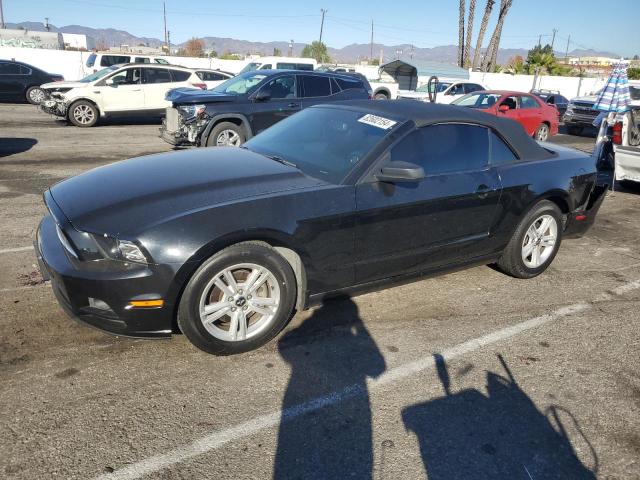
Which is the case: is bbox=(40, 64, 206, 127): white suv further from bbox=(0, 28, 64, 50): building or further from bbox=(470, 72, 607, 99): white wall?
bbox=(0, 28, 64, 50): building

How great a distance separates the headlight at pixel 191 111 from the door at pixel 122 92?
6.19 m

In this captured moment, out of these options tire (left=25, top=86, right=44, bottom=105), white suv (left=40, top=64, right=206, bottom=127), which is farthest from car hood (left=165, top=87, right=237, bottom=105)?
tire (left=25, top=86, right=44, bottom=105)

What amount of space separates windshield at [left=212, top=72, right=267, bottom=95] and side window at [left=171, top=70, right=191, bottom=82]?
524 centimetres

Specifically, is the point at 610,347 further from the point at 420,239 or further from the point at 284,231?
the point at 284,231

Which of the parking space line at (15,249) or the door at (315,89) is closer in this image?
the parking space line at (15,249)

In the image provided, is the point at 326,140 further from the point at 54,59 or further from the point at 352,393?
the point at 54,59

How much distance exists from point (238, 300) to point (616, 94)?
27.7ft

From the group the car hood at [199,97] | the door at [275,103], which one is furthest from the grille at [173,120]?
the door at [275,103]

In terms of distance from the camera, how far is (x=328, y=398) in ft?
9.45

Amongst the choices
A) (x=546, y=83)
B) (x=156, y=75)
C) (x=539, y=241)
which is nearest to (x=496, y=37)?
(x=546, y=83)

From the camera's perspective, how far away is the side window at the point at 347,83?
11.0m

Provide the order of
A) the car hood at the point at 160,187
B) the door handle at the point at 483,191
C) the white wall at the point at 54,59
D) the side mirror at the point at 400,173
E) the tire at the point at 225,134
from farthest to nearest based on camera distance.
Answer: the white wall at the point at 54,59
the tire at the point at 225,134
the door handle at the point at 483,191
the side mirror at the point at 400,173
the car hood at the point at 160,187

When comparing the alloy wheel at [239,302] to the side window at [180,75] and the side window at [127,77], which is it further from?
the side window at [180,75]

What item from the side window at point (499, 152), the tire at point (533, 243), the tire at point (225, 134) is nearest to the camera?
Result: the side window at point (499, 152)
